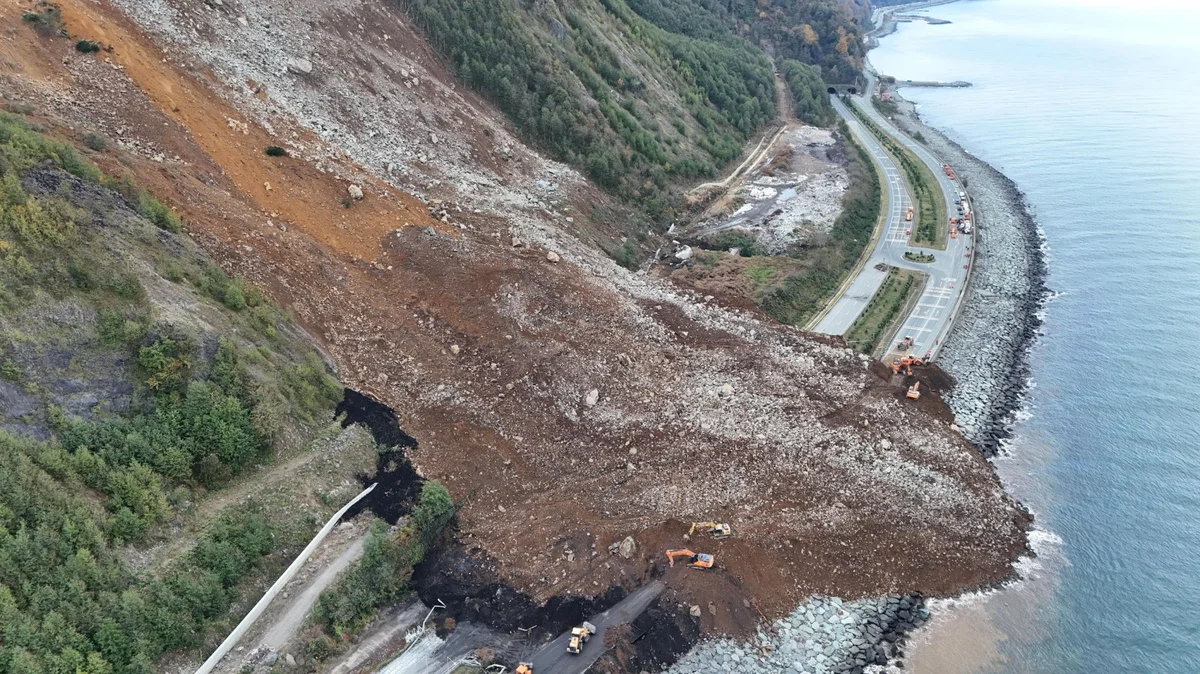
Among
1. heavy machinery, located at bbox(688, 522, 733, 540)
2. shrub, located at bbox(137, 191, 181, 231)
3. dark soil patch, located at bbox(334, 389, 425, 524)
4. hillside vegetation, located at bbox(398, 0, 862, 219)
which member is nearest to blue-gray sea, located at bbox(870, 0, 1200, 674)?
heavy machinery, located at bbox(688, 522, 733, 540)

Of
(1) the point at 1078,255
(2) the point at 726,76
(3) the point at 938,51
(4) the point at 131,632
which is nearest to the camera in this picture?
(4) the point at 131,632

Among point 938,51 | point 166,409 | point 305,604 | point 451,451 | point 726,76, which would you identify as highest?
point 938,51

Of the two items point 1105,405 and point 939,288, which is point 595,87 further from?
point 1105,405

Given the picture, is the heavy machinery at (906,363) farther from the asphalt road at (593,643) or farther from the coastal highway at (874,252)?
the asphalt road at (593,643)

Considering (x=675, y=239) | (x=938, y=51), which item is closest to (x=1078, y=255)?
(x=675, y=239)

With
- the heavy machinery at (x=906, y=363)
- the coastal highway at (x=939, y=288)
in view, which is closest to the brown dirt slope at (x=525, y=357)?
the heavy machinery at (x=906, y=363)

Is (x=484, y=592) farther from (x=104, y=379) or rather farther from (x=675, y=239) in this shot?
(x=675, y=239)
